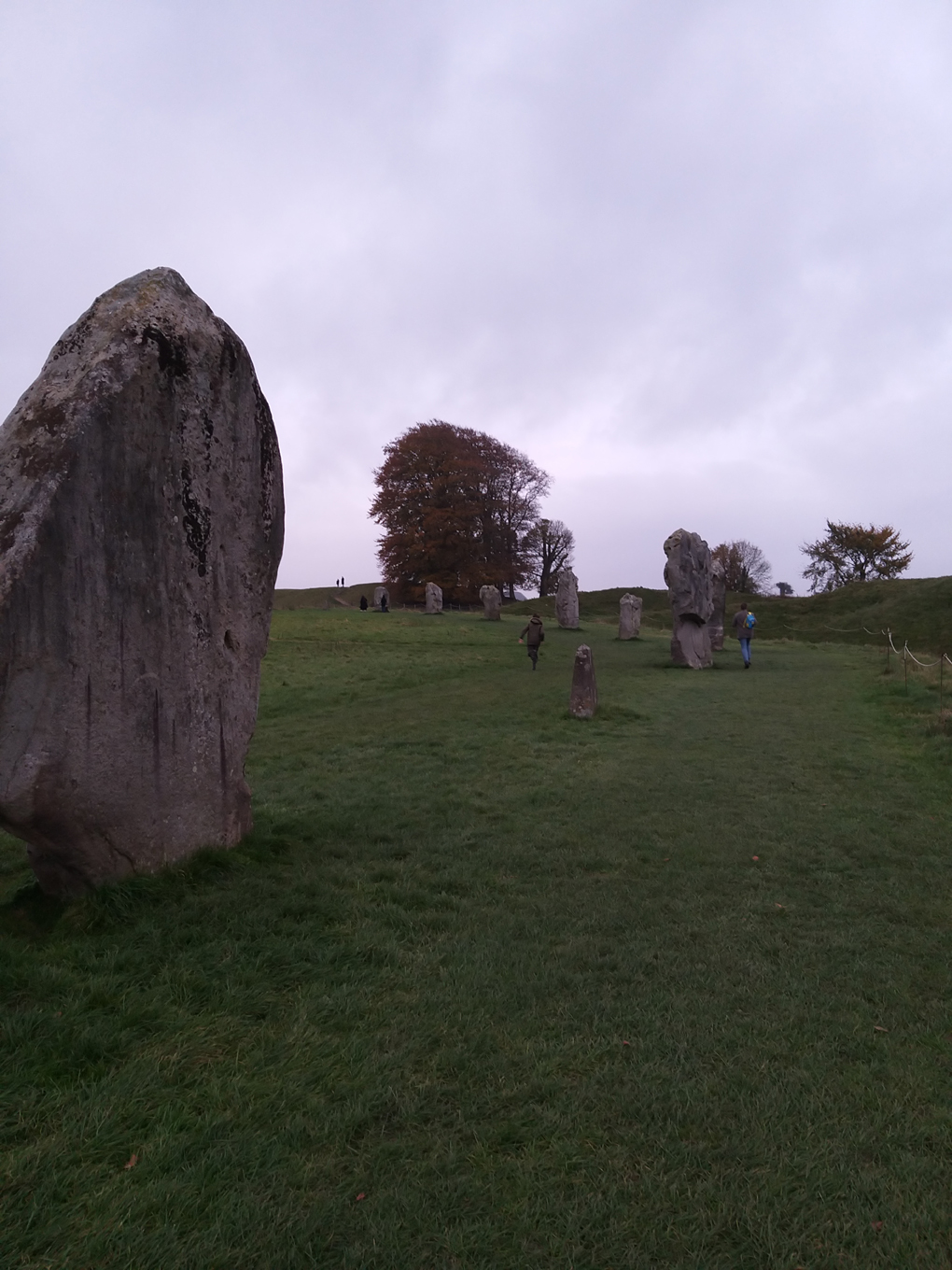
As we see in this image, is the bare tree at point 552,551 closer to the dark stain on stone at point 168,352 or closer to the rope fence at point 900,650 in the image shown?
the rope fence at point 900,650

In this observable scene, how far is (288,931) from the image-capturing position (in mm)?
4785

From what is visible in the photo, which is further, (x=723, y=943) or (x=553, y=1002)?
(x=723, y=943)

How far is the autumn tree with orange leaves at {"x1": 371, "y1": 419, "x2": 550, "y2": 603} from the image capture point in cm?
5044

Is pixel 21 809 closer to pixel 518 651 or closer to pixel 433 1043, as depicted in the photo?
pixel 433 1043

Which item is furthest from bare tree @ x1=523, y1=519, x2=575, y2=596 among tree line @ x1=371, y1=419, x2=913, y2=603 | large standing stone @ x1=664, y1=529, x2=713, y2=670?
large standing stone @ x1=664, y1=529, x2=713, y2=670

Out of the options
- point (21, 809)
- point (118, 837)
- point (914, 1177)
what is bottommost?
point (914, 1177)

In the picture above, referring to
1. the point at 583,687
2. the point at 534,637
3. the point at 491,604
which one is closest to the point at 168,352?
the point at 583,687

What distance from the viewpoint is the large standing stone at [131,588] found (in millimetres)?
4543

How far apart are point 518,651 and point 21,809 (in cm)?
2254

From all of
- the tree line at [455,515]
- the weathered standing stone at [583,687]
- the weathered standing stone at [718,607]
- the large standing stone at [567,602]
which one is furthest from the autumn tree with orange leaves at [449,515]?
the weathered standing stone at [583,687]

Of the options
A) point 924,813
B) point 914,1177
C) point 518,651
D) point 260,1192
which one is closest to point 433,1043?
point 260,1192

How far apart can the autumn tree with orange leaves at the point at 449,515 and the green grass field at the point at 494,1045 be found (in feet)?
141

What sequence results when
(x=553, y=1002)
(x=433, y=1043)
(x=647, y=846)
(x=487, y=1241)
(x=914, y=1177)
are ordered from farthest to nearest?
(x=647, y=846)
(x=553, y=1002)
(x=433, y=1043)
(x=914, y=1177)
(x=487, y=1241)

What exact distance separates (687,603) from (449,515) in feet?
94.5
